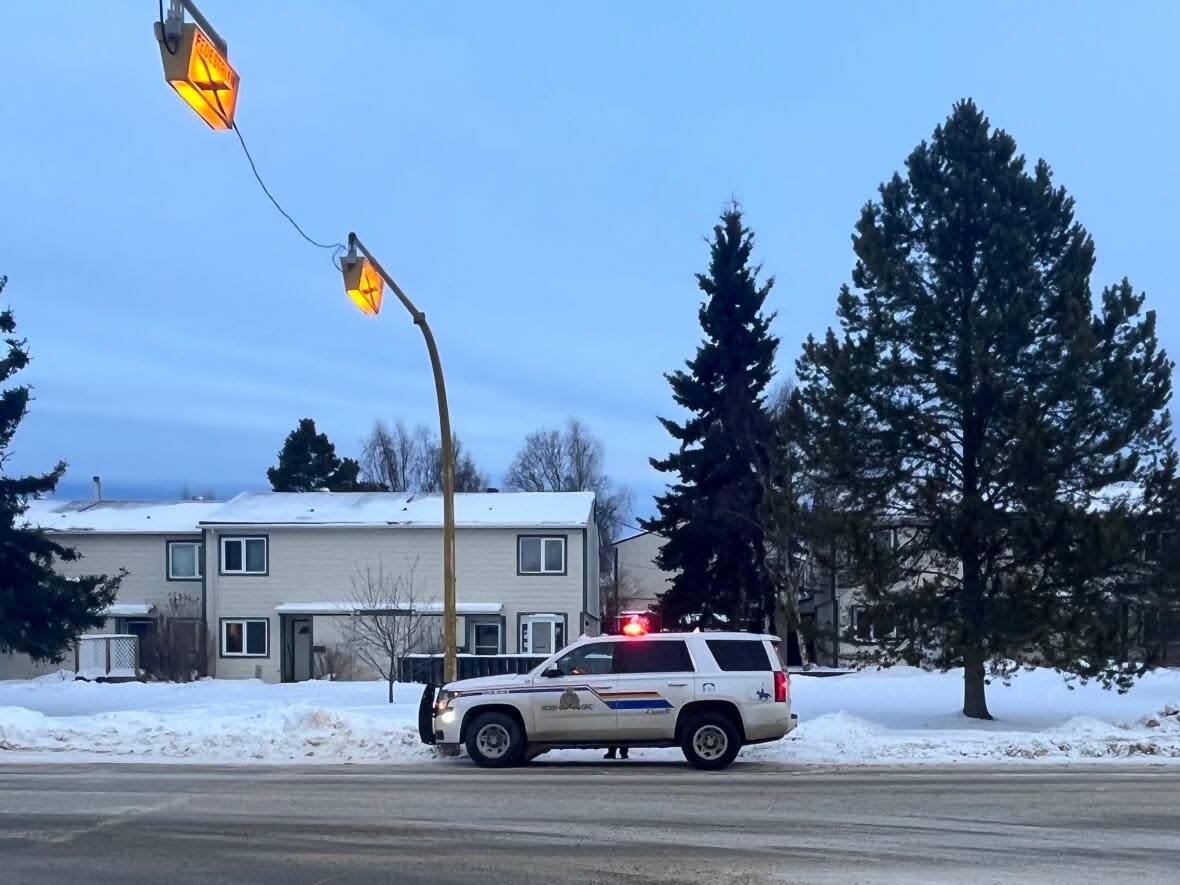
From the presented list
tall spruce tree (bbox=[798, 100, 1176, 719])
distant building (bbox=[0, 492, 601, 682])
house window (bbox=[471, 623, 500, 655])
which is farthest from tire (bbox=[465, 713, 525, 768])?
house window (bbox=[471, 623, 500, 655])

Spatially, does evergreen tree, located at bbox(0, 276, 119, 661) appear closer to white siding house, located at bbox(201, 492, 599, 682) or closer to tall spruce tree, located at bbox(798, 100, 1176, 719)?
white siding house, located at bbox(201, 492, 599, 682)

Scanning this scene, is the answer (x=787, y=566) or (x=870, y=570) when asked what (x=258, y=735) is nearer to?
(x=870, y=570)

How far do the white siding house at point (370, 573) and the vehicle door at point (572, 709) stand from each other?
2560 centimetres

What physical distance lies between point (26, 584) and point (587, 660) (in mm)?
19139

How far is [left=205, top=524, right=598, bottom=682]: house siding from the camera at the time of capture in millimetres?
44000

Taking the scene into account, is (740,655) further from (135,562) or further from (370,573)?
(135,562)

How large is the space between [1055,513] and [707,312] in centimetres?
2412

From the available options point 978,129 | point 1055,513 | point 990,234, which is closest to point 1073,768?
point 1055,513

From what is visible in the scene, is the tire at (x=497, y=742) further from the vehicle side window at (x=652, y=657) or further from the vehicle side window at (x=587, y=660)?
the vehicle side window at (x=652, y=657)

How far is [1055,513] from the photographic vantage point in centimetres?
2289

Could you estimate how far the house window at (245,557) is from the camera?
147 feet

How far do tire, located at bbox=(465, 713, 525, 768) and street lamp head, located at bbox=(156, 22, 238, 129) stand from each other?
32.5 feet

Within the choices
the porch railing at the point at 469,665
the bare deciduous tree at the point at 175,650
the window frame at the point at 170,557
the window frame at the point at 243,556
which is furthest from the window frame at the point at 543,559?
the window frame at the point at 170,557

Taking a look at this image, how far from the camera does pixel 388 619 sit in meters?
40.1
